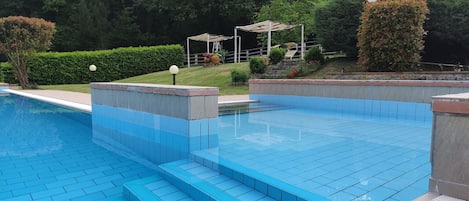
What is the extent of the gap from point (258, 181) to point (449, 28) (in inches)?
549

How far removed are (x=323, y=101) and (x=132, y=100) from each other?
513cm

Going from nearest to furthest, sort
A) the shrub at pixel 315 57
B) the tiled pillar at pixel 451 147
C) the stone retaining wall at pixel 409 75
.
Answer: the tiled pillar at pixel 451 147 → the stone retaining wall at pixel 409 75 → the shrub at pixel 315 57

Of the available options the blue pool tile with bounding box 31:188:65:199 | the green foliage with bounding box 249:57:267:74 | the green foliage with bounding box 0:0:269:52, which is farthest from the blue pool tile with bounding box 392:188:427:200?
the green foliage with bounding box 0:0:269:52

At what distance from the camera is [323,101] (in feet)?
29.0

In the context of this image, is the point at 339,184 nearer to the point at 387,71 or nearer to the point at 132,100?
the point at 132,100

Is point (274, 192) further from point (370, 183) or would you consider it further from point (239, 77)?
point (239, 77)

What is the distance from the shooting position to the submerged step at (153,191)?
320 centimetres

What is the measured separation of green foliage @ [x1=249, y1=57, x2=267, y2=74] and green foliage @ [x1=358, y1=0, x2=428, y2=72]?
14.7 ft

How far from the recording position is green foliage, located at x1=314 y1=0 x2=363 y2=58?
14.3 meters

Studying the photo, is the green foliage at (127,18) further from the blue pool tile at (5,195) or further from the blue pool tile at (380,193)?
the blue pool tile at (380,193)

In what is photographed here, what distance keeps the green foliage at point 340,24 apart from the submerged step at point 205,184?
12255 millimetres

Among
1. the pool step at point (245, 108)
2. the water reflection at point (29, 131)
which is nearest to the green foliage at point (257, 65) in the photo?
the pool step at point (245, 108)

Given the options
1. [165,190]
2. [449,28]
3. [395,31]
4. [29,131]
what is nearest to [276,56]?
[395,31]

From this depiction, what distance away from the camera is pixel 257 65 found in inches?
575
